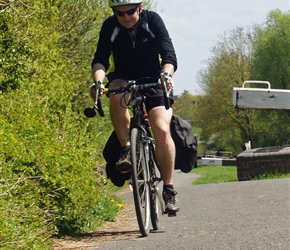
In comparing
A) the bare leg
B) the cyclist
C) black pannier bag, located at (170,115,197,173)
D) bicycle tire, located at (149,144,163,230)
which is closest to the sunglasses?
the cyclist

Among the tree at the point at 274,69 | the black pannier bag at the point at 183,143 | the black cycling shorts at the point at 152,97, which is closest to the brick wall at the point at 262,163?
the black pannier bag at the point at 183,143

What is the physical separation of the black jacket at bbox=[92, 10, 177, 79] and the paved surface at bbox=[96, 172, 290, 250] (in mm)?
1561

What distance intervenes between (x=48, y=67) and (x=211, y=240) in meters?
5.27

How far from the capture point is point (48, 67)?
39.3 ft

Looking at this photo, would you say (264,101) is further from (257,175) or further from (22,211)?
(22,211)

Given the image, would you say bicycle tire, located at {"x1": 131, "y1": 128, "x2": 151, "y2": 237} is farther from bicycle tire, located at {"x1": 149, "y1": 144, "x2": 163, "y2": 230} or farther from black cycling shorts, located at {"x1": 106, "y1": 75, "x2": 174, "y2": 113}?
black cycling shorts, located at {"x1": 106, "y1": 75, "x2": 174, "y2": 113}

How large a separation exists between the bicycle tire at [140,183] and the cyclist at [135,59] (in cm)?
12

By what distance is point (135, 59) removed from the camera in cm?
773

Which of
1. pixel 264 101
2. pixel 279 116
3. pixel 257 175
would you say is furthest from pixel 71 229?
pixel 279 116

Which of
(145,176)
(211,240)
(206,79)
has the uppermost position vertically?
(206,79)

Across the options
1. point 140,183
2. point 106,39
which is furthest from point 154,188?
point 106,39

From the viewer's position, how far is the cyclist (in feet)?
25.0

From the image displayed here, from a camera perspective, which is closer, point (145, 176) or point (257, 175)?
point (145, 176)

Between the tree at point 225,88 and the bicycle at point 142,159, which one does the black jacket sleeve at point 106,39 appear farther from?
the tree at point 225,88
